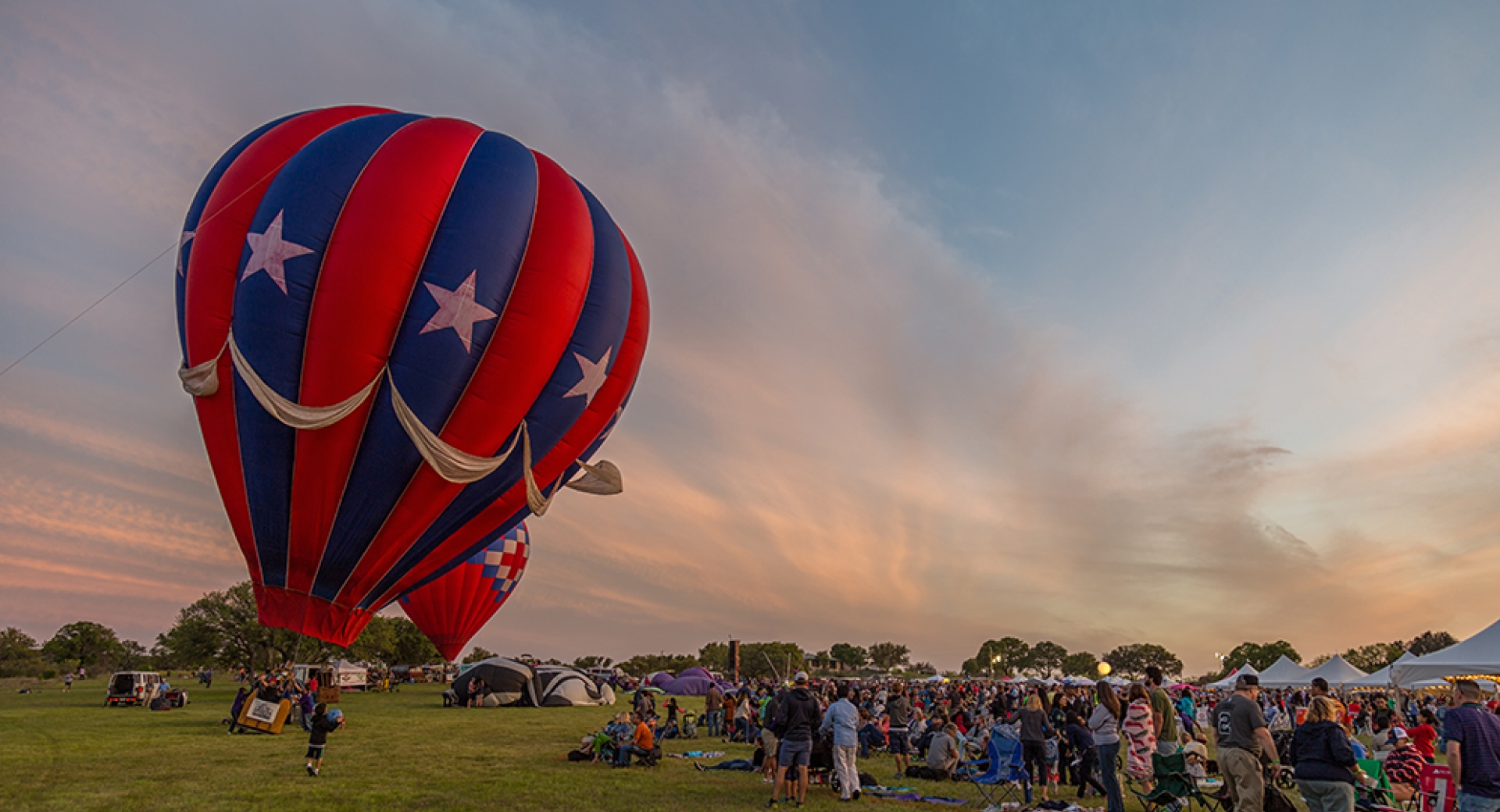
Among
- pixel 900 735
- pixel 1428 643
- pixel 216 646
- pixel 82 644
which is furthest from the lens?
pixel 1428 643

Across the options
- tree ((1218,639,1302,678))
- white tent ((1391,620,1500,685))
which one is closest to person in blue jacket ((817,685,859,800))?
white tent ((1391,620,1500,685))

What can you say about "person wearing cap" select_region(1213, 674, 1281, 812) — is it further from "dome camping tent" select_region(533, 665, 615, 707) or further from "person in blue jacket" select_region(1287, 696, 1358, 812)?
"dome camping tent" select_region(533, 665, 615, 707)

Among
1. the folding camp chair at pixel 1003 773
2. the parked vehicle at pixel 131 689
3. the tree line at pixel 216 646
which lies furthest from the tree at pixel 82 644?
the folding camp chair at pixel 1003 773

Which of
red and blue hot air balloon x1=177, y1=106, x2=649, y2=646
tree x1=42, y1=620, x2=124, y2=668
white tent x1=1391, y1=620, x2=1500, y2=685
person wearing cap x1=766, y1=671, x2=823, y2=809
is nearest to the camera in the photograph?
person wearing cap x1=766, y1=671, x2=823, y2=809

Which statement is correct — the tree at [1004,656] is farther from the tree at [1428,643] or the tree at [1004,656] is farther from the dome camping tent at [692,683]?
the dome camping tent at [692,683]

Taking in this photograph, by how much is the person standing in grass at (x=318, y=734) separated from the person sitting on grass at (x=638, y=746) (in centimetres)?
525

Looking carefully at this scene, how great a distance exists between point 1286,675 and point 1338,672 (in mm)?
4196

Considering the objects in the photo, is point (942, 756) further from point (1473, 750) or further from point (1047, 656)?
point (1047, 656)

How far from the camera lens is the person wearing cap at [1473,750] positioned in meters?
7.17

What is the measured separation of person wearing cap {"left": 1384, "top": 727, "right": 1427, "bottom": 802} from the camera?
32.2 ft

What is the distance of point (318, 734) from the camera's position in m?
13.8

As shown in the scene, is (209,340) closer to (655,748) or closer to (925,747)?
(655,748)

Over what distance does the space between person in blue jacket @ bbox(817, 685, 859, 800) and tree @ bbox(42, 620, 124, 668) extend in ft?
342

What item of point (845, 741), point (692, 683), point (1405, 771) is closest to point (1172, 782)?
point (1405, 771)
